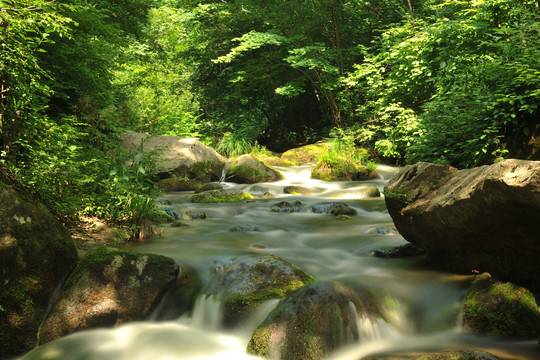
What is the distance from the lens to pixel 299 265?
487cm

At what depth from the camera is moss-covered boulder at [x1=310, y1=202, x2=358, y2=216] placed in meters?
8.30

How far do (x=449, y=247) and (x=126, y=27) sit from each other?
1232 cm

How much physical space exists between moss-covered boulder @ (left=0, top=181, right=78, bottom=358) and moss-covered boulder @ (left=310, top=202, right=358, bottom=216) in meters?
5.79

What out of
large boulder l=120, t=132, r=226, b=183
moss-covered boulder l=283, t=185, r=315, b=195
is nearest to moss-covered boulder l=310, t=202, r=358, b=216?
moss-covered boulder l=283, t=185, r=315, b=195

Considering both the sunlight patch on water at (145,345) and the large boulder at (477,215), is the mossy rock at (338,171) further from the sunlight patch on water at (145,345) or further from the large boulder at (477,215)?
the sunlight patch on water at (145,345)

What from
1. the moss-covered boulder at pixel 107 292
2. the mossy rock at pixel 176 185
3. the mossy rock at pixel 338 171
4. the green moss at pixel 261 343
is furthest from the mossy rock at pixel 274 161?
the green moss at pixel 261 343

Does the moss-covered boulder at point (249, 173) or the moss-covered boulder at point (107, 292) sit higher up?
the moss-covered boulder at point (249, 173)

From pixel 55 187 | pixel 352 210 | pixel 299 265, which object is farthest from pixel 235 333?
pixel 352 210

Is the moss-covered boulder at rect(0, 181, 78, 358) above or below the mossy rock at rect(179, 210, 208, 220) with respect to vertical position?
above

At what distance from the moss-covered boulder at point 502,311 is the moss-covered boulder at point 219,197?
7526 mm

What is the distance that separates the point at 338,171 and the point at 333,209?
4.97 meters

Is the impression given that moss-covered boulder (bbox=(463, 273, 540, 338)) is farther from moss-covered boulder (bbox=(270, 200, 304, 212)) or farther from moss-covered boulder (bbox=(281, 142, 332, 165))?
moss-covered boulder (bbox=(281, 142, 332, 165))

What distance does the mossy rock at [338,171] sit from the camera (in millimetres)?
13242

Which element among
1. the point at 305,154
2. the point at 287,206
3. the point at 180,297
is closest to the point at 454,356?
the point at 180,297
